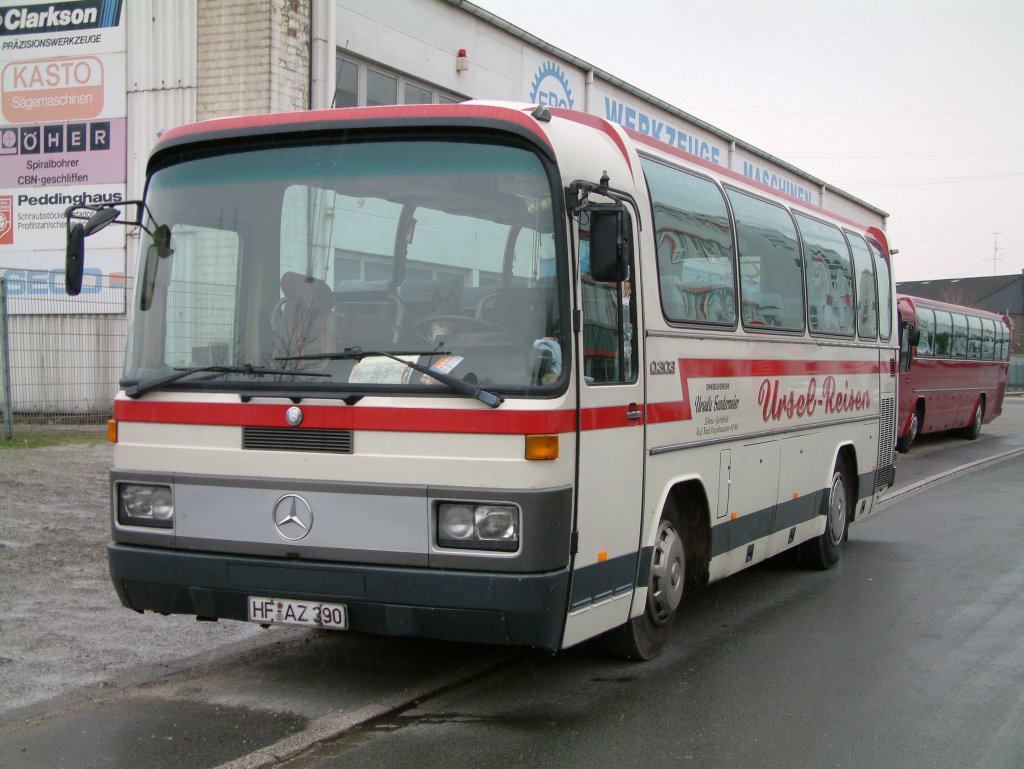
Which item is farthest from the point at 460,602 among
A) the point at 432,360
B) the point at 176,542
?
the point at 176,542

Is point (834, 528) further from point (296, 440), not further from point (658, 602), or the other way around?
point (296, 440)

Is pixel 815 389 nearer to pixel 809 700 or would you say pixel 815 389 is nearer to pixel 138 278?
pixel 809 700

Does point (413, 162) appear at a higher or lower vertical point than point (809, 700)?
higher

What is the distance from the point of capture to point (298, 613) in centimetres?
557

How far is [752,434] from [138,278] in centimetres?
426

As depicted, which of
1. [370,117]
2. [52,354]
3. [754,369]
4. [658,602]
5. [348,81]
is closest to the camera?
[370,117]

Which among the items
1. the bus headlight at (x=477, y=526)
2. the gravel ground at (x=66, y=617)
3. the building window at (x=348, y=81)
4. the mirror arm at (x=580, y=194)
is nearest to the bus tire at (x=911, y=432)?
the building window at (x=348, y=81)

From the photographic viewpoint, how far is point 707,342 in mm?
7324

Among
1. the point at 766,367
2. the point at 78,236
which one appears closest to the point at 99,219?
the point at 78,236

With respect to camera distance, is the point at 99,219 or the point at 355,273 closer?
the point at 355,273

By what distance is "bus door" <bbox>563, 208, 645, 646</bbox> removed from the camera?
559 centimetres

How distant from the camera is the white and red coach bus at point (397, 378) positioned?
5344 millimetres

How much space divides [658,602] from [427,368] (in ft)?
7.85

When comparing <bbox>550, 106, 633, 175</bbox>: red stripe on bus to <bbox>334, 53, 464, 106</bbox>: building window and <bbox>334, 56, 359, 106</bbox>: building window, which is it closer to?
<bbox>334, 53, 464, 106</bbox>: building window
